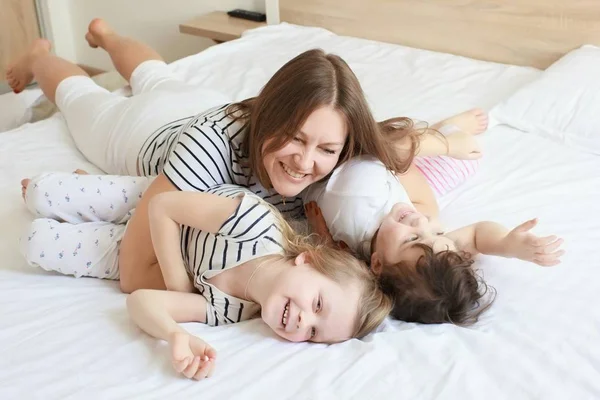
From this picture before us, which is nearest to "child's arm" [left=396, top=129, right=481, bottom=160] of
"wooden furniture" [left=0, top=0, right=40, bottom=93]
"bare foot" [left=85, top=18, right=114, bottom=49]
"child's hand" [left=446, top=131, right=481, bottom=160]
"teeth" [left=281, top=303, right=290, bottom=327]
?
"child's hand" [left=446, top=131, right=481, bottom=160]

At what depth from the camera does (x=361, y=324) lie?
1037 mm

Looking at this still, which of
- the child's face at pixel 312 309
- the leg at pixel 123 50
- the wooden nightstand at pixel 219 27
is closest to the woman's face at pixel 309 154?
the child's face at pixel 312 309

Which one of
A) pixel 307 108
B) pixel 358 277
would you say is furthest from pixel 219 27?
pixel 358 277

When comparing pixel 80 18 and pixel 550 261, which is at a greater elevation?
pixel 550 261

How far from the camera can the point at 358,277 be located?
3.51 feet

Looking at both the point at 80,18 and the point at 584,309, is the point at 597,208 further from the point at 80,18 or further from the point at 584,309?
the point at 80,18

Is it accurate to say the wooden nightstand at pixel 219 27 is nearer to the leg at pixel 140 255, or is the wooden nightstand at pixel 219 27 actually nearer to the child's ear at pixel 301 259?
the leg at pixel 140 255

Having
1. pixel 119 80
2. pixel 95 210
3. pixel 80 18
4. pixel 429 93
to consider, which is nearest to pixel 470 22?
pixel 429 93

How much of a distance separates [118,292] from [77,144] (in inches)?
26.3

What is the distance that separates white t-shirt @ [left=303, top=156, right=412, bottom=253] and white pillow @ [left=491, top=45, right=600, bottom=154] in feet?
2.09

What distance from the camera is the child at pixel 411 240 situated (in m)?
1.06

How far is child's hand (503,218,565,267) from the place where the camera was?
3.70 ft

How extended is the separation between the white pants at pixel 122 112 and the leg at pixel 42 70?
0.05 meters

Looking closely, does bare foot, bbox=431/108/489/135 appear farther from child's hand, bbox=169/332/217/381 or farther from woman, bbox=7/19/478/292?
child's hand, bbox=169/332/217/381
